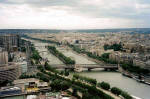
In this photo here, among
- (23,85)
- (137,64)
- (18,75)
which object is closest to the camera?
(23,85)

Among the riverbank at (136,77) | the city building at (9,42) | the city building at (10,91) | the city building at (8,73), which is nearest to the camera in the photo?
the city building at (10,91)

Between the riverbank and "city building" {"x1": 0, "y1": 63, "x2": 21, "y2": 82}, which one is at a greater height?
"city building" {"x1": 0, "y1": 63, "x2": 21, "y2": 82}

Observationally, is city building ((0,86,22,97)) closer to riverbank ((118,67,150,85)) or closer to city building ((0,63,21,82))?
city building ((0,63,21,82))

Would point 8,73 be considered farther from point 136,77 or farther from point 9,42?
point 9,42

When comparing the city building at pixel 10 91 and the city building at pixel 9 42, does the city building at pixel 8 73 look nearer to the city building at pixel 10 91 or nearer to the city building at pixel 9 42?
the city building at pixel 10 91

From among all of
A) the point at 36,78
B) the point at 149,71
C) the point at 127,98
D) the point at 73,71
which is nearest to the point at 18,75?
the point at 36,78

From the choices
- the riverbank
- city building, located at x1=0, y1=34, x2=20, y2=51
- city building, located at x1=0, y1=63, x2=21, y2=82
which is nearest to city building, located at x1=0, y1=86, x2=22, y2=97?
city building, located at x1=0, y1=63, x2=21, y2=82

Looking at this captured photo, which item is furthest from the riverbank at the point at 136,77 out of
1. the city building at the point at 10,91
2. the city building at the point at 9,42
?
the city building at the point at 9,42

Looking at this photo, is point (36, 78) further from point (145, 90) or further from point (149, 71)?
point (149, 71)

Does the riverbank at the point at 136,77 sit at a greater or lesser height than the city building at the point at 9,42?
lesser

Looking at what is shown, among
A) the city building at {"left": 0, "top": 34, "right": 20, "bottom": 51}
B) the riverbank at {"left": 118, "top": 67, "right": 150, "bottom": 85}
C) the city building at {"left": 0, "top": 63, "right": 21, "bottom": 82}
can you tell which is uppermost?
the city building at {"left": 0, "top": 34, "right": 20, "bottom": 51}

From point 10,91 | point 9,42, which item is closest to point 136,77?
point 10,91
